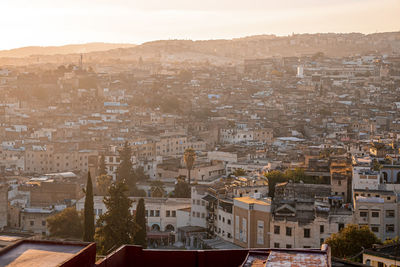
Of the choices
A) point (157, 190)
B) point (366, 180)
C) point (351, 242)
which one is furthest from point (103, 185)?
point (351, 242)

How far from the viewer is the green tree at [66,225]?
18.7 metres

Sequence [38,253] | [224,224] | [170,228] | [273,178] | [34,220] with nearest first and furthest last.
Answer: [38,253] < [224,224] < [170,228] < [34,220] < [273,178]

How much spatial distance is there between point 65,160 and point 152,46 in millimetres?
97175

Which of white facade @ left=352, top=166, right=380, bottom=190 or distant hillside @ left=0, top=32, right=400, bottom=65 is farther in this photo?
distant hillside @ left=0, top=32, right=400, bottom=65

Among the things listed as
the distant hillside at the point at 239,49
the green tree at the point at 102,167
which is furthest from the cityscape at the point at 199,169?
the distant hillside at the point at 239,49

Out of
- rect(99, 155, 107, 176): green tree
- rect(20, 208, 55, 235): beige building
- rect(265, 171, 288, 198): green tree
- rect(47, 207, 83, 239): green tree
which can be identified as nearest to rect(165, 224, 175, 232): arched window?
rect(47, 207, 83, 239): green tree

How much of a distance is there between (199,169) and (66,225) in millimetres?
8368

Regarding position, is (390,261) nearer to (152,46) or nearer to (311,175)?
(311,175)

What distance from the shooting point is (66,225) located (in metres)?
18.8

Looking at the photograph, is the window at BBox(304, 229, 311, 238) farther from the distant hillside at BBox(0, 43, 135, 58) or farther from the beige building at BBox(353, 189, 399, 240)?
the distant hillside at BBox(0, 43, 135, 58)

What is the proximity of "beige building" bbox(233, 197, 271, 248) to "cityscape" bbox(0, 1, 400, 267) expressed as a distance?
0.09ft

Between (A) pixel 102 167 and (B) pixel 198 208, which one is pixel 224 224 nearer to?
(B) pixel 198 208

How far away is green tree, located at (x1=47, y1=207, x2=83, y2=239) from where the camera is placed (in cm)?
1873

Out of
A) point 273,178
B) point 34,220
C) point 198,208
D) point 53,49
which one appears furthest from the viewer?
point 53,49
